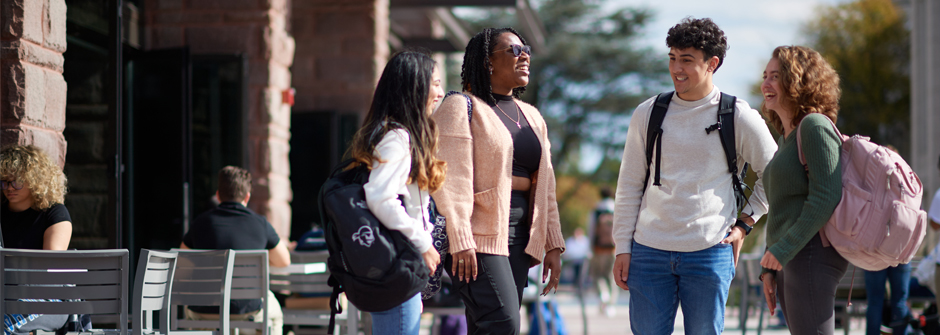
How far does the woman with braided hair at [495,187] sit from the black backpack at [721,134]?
0.39 metres

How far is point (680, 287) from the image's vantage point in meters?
3.33

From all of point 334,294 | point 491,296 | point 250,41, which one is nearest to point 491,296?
point 491,296

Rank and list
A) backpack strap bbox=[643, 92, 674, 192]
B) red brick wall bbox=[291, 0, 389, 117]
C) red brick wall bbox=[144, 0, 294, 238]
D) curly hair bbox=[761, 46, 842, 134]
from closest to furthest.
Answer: curly hair bbox=[761, 46, 842, 134], backpack strap bbox=[643, 92, 674, 192], red brick wall bbox=[144, 0, 294, 238], red brick wall bbox=[291, 0, 389, 117]

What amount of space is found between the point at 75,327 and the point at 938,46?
16292 mm

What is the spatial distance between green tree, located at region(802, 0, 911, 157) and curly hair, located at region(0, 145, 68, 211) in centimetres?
2767

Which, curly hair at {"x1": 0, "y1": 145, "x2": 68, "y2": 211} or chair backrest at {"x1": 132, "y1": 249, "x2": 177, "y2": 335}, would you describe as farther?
curly hair at {"x1": 0, "y1": 145, "x2": 68, "y2": 211}

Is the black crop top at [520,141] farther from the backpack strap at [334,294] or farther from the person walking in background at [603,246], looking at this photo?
the person walking in background at [603,246]

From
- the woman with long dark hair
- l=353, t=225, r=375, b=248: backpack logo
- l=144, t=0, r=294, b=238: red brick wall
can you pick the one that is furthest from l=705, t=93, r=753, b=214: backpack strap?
l=144, t=0, r=294, b=238: red brick wall

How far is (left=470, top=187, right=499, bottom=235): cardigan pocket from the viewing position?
317cm

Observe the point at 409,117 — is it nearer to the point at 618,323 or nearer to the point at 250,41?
the point at 250,41

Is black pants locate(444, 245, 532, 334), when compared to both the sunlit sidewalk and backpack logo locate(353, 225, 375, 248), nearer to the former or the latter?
backpack logo locate(353, 225, 375, 248)

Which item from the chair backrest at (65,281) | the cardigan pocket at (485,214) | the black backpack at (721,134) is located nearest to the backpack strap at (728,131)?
the black backpack at (721,134)

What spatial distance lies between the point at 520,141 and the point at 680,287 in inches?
31.3

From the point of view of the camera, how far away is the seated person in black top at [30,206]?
4230mm
